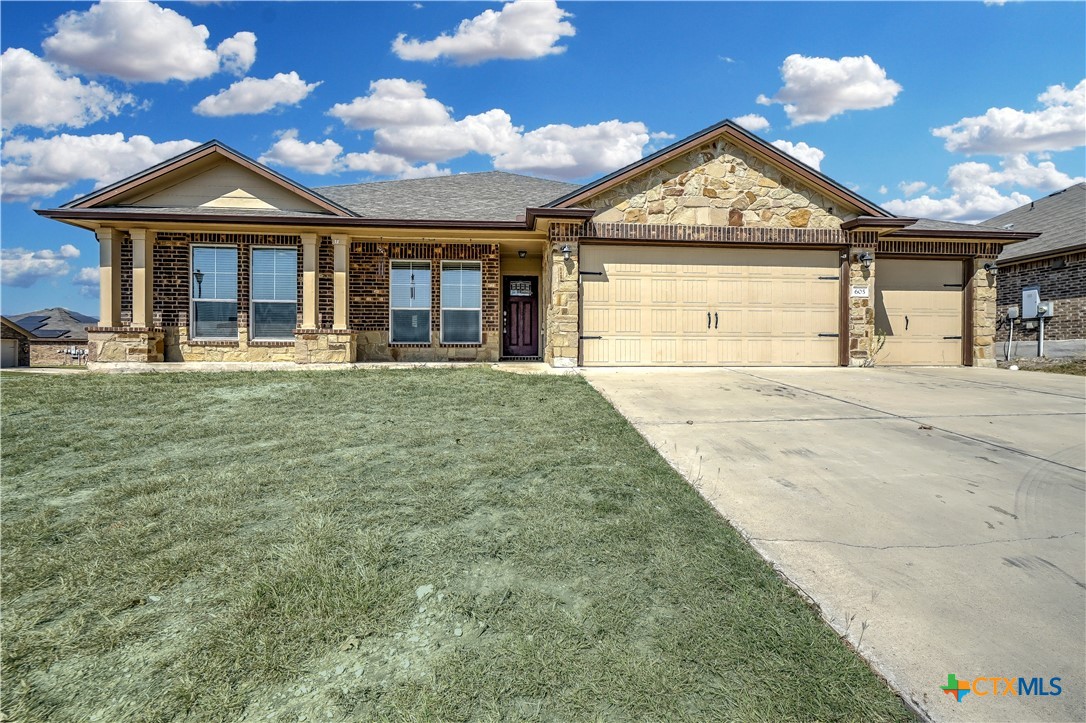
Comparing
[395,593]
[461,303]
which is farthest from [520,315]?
[395,593]

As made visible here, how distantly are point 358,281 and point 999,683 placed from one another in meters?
12.4

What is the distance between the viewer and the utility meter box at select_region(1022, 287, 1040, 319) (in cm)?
1541

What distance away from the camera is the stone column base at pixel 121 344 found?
11273mm

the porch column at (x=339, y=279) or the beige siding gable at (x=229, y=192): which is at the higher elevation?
the beige siding gable at (x=229, y=192)

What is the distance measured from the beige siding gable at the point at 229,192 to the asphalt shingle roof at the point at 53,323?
2028 centimetres

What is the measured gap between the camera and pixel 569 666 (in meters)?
2.20

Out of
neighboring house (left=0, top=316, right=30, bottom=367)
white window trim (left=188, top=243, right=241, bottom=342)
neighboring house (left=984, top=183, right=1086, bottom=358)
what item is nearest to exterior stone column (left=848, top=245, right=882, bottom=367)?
neighboring house (left=984, top=183, right=1086, bottom=358)

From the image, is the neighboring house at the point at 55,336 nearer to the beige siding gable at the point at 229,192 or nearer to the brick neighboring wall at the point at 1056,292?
the beige siding gable at the point at 229,192

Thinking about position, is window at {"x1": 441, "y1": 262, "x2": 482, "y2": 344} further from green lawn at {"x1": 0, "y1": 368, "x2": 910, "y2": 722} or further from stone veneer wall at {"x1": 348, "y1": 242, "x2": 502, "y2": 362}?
green lawn at {"x1": 0, "y1": 368, "x2": 910, "y2": 722}

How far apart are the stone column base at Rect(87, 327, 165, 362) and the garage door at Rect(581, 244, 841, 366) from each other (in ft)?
29.5

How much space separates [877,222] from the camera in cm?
1095

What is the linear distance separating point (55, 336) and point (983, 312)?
1448 inches

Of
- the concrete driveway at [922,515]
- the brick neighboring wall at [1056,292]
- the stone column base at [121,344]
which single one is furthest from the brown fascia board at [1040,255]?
the stone column base at [121,344]

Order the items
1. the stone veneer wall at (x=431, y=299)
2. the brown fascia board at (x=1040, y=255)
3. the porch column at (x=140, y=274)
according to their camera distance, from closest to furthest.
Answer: the porch column at (x=140, y=274)
the stone veneer wall at (x=431, y=299)
the brown fascia board at (x=1040, y=255)
